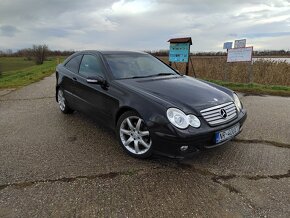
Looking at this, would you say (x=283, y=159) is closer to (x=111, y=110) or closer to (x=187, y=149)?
(x=187, y=149)

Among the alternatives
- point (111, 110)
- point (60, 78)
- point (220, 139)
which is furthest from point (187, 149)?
point (60, 78)

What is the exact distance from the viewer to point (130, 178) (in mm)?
3168

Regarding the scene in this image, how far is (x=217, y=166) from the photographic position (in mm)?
3455

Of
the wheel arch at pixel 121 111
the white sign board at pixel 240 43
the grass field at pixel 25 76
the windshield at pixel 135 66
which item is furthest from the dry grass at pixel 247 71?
the grass field at pixel 25 76

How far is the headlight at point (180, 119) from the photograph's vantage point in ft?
10.3

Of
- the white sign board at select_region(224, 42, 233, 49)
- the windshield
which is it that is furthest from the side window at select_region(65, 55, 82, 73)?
the white sign board at select_region(224, 42, 233, 49)

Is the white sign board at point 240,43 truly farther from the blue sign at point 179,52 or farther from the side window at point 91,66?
the side window at point 91,66

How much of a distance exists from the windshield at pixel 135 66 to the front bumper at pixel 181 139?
1382 millimetres

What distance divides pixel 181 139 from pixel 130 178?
2.48 feet

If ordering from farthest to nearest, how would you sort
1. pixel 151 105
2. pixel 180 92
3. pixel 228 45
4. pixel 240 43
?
pixel 228 45 → pixel 240 43 → pixel 180 92 → pixel 151 105

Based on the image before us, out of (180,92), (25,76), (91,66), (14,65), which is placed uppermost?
(14,65)

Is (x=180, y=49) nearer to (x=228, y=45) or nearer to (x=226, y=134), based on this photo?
(x=228, y=45)

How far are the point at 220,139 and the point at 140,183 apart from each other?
114cm

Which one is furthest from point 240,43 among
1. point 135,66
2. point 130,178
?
point 130,178
